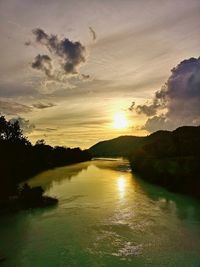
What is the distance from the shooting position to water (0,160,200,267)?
28984mm

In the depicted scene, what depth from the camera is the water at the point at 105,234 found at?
29.0m

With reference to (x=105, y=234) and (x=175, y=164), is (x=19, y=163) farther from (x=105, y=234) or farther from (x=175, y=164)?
(x=105, y=234)

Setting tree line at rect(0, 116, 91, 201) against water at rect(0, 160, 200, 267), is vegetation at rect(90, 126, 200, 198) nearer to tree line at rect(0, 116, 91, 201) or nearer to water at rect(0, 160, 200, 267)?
water at rect(0, 160, 200, 267)

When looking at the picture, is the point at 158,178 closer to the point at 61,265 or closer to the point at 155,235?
the point at 155,235

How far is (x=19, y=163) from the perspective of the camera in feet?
310

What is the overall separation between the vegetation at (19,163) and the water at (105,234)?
3420 millimetres

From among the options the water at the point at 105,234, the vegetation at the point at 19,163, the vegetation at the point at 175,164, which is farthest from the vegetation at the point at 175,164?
the vegetation at the point at 19,163

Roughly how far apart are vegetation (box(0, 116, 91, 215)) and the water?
3420mm

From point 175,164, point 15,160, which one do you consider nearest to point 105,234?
point 175,164

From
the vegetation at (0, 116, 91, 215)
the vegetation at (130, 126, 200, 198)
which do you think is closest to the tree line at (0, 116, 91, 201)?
the vegetation at (0, 116, 91, 215)

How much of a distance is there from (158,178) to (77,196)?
2387cm

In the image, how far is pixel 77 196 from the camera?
60.8 metres

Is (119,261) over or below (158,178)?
below

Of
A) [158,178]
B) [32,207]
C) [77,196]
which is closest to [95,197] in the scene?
[77,196]
